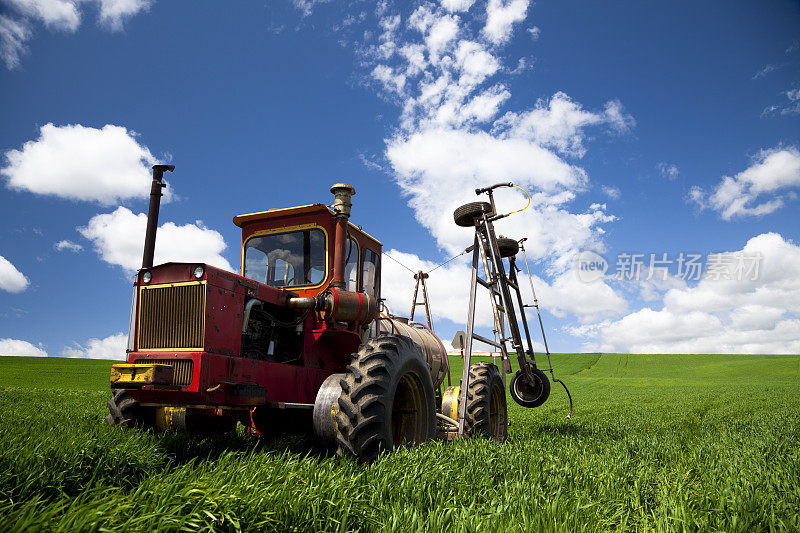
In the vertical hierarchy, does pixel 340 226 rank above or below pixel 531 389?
above

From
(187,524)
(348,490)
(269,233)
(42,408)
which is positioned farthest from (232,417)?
(42,408)

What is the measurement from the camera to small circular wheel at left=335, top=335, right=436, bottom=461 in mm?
4629

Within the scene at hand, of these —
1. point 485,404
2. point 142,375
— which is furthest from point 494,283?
point 142,375

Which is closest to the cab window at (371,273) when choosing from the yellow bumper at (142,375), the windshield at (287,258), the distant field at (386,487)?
the windshield at (287,258)

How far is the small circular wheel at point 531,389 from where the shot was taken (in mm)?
8258

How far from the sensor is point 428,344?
9.64 m

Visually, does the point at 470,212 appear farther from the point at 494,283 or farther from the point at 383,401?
the point at 383,401

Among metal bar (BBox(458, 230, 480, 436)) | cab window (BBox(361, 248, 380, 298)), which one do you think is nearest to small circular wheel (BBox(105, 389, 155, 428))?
cab window (BBox(361, 248, 380, 298))

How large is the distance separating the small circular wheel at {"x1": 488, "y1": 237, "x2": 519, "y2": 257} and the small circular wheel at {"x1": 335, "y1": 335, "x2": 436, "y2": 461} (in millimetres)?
3560

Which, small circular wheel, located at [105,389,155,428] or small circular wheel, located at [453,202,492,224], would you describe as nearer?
small circular wheel, located at [105,389,155,428]

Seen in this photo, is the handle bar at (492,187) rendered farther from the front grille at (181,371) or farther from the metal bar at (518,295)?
the front grille at (181,371)

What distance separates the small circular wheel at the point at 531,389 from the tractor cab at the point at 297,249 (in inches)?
139

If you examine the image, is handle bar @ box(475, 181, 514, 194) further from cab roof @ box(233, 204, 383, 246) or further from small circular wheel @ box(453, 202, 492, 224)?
cab roof @ box(233, 204, 383, 246)

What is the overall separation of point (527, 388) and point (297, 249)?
4767mm
